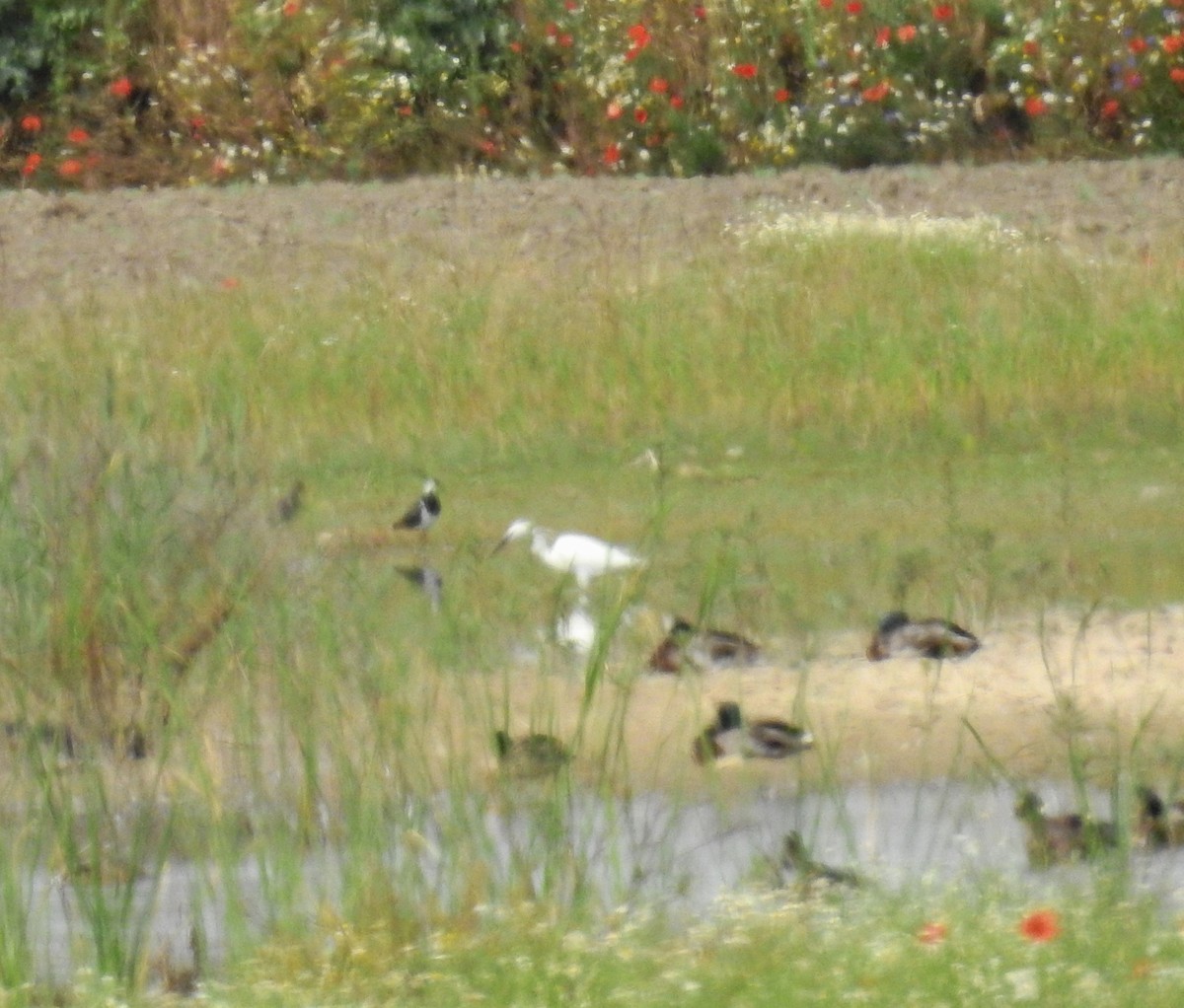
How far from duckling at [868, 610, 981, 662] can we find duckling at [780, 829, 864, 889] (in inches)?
76.3

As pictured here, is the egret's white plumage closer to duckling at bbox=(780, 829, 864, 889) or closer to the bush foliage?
duckling at bbox=(780, 829, 864, 889)

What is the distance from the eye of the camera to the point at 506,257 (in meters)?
12.5

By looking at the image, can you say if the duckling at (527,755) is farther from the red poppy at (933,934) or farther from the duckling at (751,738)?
the red poppy at (933,934)

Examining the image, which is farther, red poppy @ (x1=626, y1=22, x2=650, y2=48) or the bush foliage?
red poppy @ (x1=626, y1=22, x2=650, y2=48)

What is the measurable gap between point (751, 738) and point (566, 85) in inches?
492

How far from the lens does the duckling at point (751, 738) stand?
6.05 meters

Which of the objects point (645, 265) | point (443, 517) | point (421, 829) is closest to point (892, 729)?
point (421, 829)

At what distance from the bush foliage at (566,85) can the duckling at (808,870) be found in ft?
40.0

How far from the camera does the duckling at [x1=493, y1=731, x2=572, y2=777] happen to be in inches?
206

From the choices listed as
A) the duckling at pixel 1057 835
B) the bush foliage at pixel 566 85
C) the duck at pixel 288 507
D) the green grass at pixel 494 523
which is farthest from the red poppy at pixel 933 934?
the bush foliage at pixel 566 85

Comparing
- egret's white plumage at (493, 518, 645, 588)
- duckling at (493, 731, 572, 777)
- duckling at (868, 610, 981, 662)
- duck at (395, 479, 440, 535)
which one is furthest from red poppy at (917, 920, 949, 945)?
duck at (395, 479, 440, 535)

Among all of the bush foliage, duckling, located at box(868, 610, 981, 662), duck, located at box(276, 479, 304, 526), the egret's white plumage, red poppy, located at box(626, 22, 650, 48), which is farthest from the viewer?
red poppy, located at box(626, 22, 650, 48)

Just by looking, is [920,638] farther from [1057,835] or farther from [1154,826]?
[1057,835]

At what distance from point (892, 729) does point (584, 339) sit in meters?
4.80
